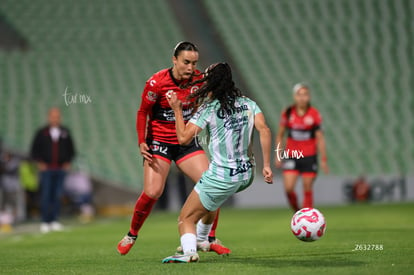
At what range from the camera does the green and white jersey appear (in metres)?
6.53

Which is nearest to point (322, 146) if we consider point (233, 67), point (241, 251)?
point (241, 251)

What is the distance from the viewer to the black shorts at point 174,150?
7.70m

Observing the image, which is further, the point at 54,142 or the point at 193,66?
the point at 54,142

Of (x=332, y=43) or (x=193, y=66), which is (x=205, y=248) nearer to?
(x=193, y=66)

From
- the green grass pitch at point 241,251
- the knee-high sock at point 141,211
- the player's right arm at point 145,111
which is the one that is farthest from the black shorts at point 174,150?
the green grass pitch at point 241,251

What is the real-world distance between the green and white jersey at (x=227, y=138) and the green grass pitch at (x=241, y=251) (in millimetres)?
790

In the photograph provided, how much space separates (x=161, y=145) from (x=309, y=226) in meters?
1.66

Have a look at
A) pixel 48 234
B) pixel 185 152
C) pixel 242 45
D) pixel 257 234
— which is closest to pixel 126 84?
pixel 242 45

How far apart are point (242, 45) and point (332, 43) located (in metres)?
2.93

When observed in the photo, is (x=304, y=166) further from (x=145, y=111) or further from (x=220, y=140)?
(x=220, y=140)

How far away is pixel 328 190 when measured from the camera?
20.7m

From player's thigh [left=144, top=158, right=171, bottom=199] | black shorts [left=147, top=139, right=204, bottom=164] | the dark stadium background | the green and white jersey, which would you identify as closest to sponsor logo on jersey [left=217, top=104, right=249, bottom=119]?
the green and white jersey

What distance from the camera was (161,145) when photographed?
7754mm

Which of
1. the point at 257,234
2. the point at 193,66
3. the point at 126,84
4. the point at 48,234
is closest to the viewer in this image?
the point at 193,66
